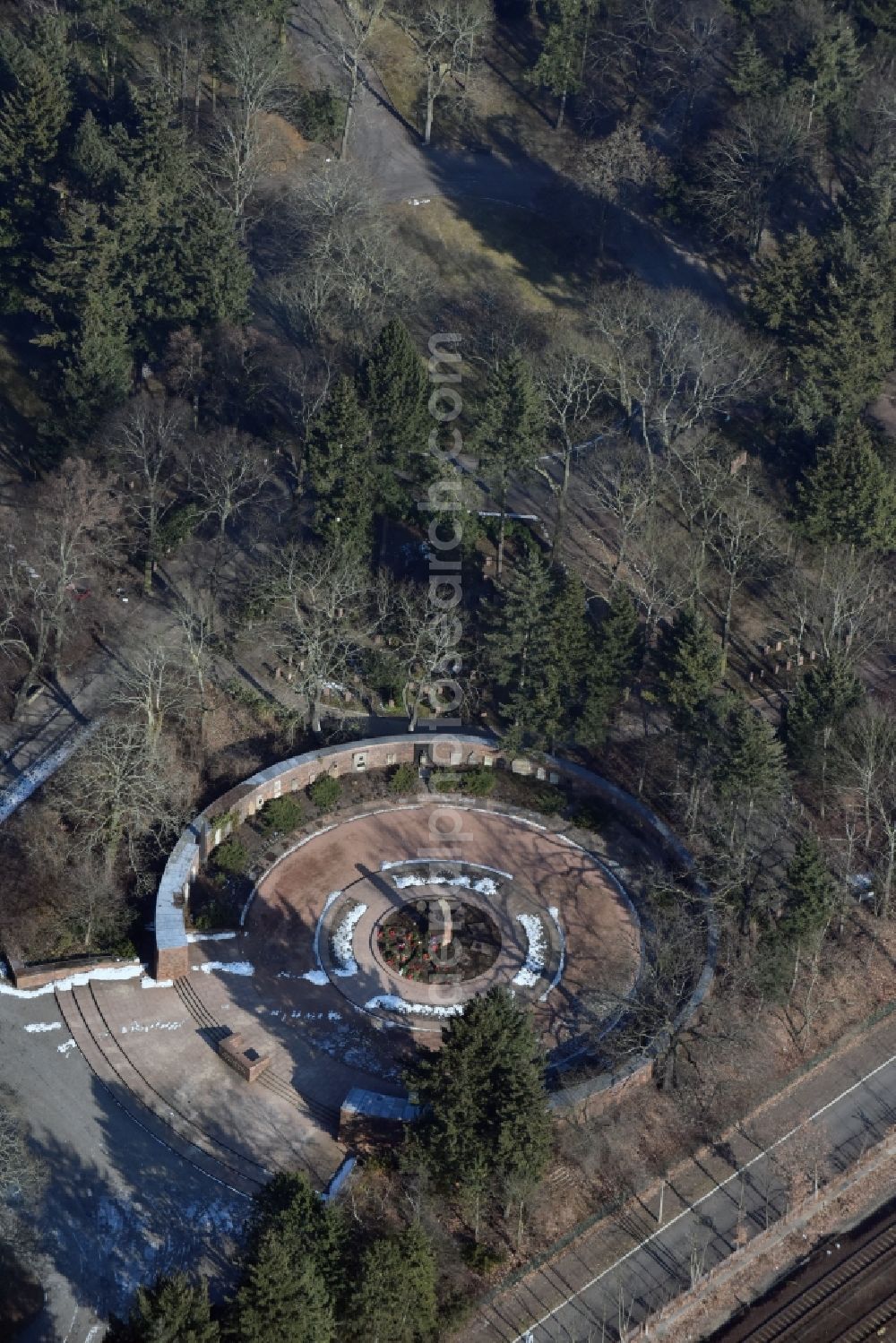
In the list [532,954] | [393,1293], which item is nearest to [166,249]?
[532,954]

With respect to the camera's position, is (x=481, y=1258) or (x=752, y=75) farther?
(x=752, y=75)

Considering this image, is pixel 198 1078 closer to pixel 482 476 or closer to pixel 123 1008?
pixel 123 1008

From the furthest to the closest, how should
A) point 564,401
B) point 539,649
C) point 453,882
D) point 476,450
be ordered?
point 564,401 < point 476,450 < point 539,649 < point 453,882

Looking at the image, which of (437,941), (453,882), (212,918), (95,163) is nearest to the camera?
(212,918)

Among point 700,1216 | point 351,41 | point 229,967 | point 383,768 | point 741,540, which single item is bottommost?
point 700,1216

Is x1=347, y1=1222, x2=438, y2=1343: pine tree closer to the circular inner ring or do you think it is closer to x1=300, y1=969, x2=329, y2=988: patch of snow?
x1=300, y1=969, x2=329, y2=988: patch of snow

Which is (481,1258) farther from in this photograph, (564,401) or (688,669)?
(564,401)

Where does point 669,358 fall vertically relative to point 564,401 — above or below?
above

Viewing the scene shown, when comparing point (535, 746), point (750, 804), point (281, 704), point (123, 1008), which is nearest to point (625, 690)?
point (535, 746)
